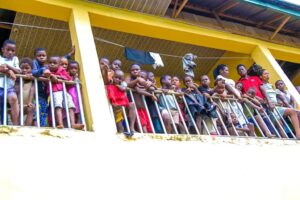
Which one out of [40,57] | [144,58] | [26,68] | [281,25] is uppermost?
[281,25]

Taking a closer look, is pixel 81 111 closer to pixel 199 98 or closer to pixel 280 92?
pixel 199 98

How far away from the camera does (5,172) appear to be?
A: 3289 mm

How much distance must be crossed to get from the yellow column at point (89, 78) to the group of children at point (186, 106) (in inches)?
6.0

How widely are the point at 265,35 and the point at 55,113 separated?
→ 5089mm

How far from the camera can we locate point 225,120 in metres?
5.24

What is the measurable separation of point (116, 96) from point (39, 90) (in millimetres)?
914

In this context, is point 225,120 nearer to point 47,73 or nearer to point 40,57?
point 47,73

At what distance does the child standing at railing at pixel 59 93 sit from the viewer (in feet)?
13.3

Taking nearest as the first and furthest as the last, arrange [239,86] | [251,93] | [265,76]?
[251,93] < [239,86] < [265,76]

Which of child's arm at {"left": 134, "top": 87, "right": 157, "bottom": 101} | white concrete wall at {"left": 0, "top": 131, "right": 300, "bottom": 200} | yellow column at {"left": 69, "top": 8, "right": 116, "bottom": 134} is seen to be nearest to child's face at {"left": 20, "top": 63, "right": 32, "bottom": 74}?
yellow column at {"left": 69, "top": 8, "right": 116, "bottom": 134}

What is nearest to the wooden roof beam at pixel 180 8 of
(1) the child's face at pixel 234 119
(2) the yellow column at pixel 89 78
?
(2) the yellow column at pixel 89 78

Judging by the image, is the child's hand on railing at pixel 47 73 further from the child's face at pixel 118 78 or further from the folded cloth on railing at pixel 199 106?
the folded cloth on railing at pixel 199 106

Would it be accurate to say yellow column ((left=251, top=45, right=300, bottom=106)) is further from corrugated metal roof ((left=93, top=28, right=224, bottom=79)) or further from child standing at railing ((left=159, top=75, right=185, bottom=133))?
child standing at railing ((left=159, top=75, right=185, bottom=133))

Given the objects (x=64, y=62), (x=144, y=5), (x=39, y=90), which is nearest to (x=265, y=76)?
(x=144, y=5)
